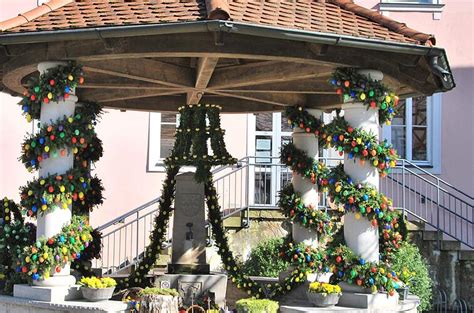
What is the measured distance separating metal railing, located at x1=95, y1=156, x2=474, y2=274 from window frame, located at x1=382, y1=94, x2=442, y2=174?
Result: 390 mm

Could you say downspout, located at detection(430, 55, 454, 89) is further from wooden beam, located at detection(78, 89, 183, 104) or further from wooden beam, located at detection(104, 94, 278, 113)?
wooden beam, located at detection(104, 94, 278, 113)

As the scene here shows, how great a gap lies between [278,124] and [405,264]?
18.4ft

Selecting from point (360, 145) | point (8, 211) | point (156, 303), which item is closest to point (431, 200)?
point (360, 145)

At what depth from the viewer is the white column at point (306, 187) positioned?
12883 millimetres

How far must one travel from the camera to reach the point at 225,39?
29.6 ft

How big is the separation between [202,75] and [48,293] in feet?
12.3

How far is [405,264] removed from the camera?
48.2 feet

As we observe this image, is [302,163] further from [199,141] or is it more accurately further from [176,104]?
[176,104]

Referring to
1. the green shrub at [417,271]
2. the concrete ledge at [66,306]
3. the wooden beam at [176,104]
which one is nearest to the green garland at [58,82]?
the concrete ledge at [66,306]

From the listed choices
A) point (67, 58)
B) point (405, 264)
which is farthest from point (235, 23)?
point (405, 264)

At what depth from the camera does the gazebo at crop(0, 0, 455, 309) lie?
347 inches

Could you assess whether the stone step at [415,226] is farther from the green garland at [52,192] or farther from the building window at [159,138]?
the green garland at [52,192]

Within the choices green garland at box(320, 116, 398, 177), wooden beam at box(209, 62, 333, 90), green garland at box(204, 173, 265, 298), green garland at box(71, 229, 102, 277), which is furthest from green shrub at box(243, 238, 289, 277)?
green garland at box(320, 116, 398, 177)

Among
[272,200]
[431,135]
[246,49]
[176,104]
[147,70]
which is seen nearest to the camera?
[246,49]
